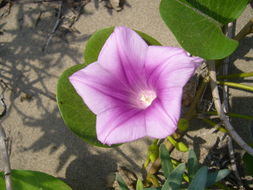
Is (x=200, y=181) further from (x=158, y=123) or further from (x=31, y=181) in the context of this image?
(x=31, y=181)

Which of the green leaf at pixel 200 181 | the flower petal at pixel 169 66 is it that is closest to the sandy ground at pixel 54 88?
the green leaf at pixel 200 181

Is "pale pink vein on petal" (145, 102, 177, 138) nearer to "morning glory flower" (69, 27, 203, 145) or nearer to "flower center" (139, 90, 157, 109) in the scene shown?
"morning glory flower" (69, 27, 203, 145)

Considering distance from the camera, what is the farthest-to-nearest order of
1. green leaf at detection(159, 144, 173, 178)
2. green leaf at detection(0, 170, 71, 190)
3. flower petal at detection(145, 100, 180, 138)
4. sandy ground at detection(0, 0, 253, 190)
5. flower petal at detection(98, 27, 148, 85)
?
sandy ground at detection(0, 0, 253, 190)
green leaf at detection(0, 170, 71, 190)
green leaf at detection(159, 144, 173, 178)
flower petal at detection(98, 27, 148, 85)
flower petal at detection(145, 100, 180, 138)

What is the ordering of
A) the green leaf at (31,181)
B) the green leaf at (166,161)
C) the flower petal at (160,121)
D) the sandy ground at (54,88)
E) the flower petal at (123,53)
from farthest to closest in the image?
1. the sandy ground at (54,88)
2. the green leaf at (31,181)
3. the green leaf at (166,161)
4. the flower petal at (123,53)
5. the flower petal at (160,121)

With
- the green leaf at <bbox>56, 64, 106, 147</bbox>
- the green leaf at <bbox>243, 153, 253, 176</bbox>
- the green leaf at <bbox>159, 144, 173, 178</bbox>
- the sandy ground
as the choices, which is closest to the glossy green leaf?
the green leaf at <bbox>56, 64, 106, 147</bbox>

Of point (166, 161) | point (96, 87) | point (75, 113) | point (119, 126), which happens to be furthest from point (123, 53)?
point (166, 161)

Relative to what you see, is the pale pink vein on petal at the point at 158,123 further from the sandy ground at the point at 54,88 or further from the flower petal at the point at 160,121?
the sandy ground at the point at 54,88
